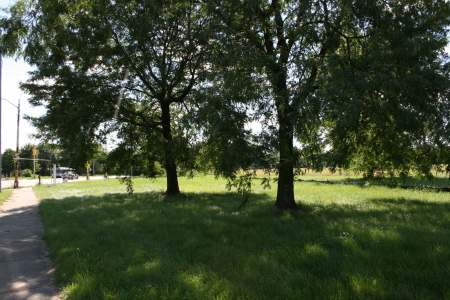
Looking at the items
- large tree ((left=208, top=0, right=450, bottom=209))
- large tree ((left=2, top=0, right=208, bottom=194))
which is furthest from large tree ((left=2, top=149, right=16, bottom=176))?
large tree ((left=208, top=0, right=450, bottom=209))

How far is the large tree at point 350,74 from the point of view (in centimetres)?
652

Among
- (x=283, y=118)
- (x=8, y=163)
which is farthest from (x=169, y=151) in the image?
(x=8, y=163)

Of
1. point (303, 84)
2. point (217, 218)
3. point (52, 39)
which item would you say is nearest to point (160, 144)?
point (52, 39)

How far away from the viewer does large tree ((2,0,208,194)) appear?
457 inches

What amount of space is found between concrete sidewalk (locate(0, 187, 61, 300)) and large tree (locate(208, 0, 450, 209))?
5.10 metres

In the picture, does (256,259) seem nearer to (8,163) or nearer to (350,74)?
(350,74)

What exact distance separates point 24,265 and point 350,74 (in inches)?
278

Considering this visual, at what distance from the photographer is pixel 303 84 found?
23.0 feet

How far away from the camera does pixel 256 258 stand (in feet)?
16.8

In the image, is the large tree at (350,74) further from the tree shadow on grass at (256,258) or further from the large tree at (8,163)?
the large tree at (8,163)

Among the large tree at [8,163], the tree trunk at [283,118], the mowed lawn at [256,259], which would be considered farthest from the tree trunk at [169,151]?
the large tree at [8,163]

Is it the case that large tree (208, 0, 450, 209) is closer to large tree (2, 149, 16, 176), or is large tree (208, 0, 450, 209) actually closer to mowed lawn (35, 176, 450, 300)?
mowed lawn (35, 176, 450, 300)

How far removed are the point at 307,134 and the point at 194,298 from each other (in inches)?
181

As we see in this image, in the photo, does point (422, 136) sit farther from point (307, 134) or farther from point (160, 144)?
point (160, 144)
